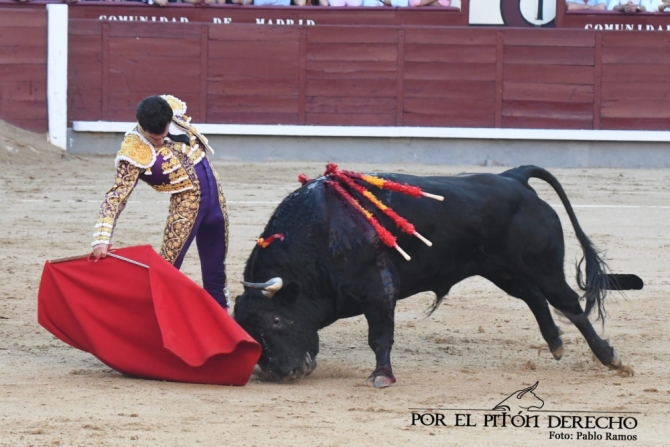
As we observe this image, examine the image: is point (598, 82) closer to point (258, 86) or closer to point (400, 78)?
point (400, 78)

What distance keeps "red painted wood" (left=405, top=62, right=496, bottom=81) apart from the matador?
22.0 ft

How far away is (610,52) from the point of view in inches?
416

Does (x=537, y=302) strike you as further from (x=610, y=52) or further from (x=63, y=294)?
(x=610, y=52)

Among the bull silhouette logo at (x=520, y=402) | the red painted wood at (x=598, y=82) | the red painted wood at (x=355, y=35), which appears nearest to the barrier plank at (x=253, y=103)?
the red painted wood at (x=355, y=35)

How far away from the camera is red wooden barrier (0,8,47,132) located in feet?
33.6

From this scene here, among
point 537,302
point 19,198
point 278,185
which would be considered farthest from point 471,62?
point 537,302

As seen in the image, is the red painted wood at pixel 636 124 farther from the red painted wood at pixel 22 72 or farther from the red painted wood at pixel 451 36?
the red painted wood at pixel 22 72

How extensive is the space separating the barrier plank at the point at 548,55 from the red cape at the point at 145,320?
24.1 ft

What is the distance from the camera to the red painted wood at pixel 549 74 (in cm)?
1062

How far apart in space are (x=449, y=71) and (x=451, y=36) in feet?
1.06

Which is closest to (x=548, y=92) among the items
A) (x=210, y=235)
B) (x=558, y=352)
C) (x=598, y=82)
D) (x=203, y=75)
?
(x=598, y=82)

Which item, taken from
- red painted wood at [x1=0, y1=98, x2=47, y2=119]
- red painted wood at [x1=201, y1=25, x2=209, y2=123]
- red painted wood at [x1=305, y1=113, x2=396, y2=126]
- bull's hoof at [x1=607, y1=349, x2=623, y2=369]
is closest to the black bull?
bull's hoof at [x1=607, y1=349, x2=623, y2=369]

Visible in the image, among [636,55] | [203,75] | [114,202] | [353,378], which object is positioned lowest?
[353,378]

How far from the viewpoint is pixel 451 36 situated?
1055 centimetres
